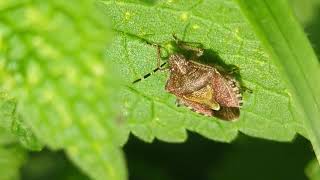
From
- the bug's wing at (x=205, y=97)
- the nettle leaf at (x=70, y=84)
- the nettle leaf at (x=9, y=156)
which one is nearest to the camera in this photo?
the nettle leaf at (x=70, y=84)

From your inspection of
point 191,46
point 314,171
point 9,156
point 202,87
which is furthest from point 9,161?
point 314,171

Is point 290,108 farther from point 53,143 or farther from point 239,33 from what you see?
point 53,143

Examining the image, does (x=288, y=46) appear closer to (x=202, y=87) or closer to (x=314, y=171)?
(x=202, y=87)

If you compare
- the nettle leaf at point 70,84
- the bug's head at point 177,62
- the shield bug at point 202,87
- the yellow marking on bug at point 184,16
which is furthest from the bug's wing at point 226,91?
the nettle leaf at point 70,84

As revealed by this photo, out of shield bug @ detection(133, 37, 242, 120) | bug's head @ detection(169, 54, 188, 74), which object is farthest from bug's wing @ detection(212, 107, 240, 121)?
bug's head @ detection(169, 54, 188, 74)

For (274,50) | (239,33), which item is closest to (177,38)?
(239,33)

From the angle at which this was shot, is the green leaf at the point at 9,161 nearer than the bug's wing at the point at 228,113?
No

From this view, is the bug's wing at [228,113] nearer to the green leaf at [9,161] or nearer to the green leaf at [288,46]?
the green leaf at [288,46]
